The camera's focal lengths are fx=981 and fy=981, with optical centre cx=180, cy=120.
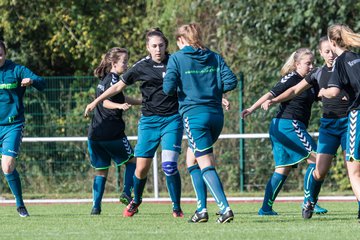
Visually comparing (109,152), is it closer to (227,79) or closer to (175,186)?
(175,186)

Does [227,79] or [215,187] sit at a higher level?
[227,79]

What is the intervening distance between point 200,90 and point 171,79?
308 mm

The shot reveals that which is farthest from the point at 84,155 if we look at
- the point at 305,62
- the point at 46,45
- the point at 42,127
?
the point at 305,62

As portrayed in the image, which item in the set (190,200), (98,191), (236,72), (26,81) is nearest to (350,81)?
(26,81)

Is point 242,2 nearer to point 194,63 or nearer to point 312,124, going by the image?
point 312,124

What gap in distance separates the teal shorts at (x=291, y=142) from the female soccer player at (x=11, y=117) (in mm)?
2909

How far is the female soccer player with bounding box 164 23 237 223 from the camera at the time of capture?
961 cm

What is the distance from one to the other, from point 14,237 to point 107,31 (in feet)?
48.7

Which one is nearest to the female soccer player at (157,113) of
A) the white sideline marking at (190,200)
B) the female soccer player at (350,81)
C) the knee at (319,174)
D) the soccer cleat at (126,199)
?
the soccer cleat at (126,199)

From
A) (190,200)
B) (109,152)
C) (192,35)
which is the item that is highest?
(192,35)

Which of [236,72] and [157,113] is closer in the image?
[157,113]

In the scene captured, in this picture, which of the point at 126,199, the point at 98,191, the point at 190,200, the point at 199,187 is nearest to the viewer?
the point at 199,187

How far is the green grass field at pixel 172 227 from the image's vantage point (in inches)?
337

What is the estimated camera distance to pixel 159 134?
444 inches
